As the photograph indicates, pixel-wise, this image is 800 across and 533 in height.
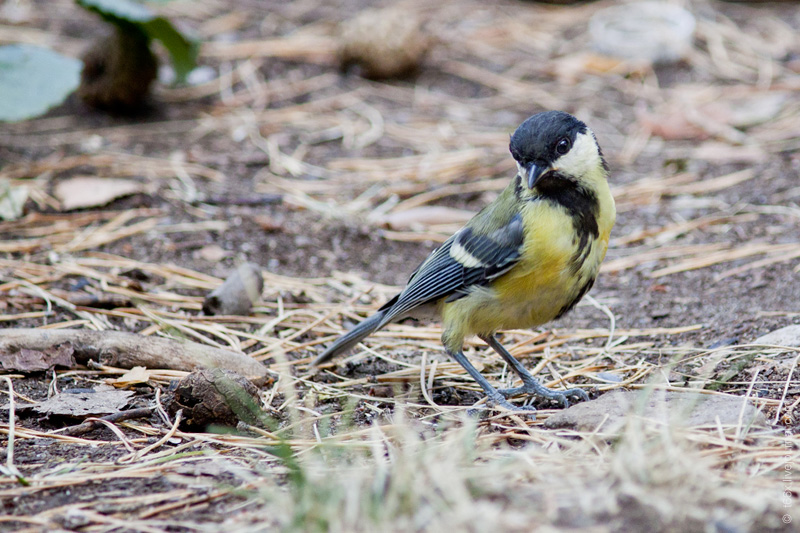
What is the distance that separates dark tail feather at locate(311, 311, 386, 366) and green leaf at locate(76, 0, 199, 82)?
2662mm

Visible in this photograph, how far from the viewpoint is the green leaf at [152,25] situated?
4590 mm

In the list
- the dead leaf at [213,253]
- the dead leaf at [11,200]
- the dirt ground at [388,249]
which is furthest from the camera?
the dead leaf at [11,200]

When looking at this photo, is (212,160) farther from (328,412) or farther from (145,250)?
(328,412)

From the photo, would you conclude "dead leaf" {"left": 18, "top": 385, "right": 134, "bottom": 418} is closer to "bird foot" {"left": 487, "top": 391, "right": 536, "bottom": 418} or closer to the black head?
"bird foot" {"left": 487, "top": 391, "right": 536, "bottom": 418}

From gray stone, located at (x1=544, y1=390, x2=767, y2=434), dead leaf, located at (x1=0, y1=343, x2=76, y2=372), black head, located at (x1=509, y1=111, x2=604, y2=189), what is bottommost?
dead leaf, located at (x1=0, y1=343, x2=76, y2=372)

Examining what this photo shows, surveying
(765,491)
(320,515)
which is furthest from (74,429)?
(765,491)

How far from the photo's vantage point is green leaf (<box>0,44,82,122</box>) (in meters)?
4.03

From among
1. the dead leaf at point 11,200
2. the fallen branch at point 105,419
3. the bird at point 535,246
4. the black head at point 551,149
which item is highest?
the black head at point 551,149

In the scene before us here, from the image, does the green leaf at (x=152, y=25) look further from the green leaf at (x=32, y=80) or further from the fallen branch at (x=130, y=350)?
the fallen branch at (x=130, y=350)

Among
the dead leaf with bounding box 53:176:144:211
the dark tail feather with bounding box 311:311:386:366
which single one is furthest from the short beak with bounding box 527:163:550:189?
the dead leaf with bounding box 53:176:144:211

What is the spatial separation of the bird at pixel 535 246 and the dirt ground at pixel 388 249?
0.32 metres

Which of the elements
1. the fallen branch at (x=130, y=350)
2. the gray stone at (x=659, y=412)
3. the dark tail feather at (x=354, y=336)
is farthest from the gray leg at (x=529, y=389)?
the fallen branch at (x=130, y=350)

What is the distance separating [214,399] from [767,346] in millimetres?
1878

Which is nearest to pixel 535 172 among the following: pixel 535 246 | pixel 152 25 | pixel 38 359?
pixel 535 246
